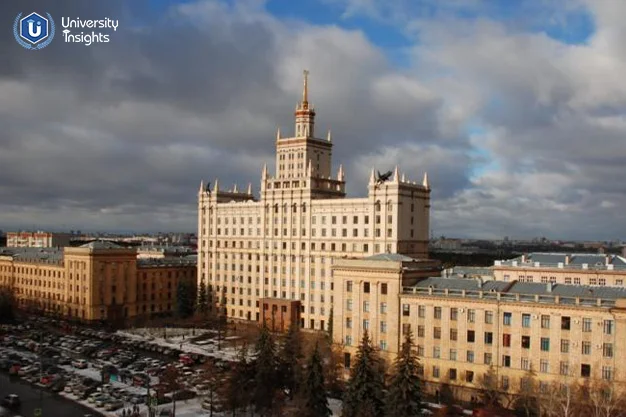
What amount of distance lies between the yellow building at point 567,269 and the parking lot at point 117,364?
44792 millimetres

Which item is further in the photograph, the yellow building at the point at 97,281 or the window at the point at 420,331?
the yellow building at the point at 97,281

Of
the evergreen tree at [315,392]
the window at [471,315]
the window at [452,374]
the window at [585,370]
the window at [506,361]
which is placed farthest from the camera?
the window at [452,374]

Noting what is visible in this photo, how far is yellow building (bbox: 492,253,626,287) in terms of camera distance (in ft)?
286

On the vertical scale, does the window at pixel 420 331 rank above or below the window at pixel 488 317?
below

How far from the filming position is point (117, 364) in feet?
276

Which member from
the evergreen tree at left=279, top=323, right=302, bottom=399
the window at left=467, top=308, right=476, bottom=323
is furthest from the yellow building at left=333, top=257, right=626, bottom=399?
the evergreen tree at left=279, top=323, right=302, bottom=399

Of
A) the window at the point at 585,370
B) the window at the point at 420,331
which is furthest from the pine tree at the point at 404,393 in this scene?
the window at the point at 585,370

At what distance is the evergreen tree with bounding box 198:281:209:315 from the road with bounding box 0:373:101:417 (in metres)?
50.5

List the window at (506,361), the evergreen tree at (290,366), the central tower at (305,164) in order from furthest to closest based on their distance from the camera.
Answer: the central tower at (305,164) < the window at (506,361) < the evergreen tree at (290,366)

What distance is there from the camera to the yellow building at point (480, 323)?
56.6 meters

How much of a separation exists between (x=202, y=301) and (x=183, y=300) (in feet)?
12.5

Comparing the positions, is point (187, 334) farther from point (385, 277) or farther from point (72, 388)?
point (385, 277)

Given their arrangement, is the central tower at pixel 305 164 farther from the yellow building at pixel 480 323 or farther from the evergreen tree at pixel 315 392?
the evergreen tree at pixel 315 392

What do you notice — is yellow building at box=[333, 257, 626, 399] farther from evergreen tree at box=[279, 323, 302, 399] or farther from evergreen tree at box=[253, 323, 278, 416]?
evergreen tree at box=[253, 323, 278, 416]
